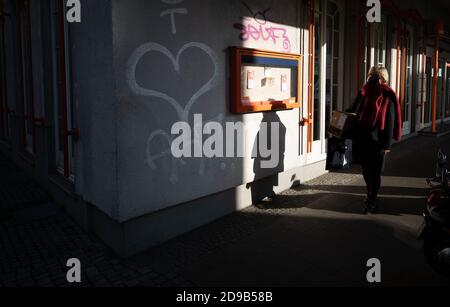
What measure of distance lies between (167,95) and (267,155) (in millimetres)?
2076

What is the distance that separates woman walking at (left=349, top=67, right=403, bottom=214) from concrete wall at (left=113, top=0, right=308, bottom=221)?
4.54ft

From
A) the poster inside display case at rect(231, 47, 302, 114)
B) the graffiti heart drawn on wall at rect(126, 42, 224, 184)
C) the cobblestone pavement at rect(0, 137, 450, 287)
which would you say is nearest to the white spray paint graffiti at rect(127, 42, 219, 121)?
the graffiti heart drawn on wall at rect(126, 42, 224, 184)

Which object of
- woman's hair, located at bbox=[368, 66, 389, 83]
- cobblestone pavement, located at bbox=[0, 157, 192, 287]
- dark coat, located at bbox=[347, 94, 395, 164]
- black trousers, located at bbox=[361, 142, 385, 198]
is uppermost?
woman's hair, located at bbox=[368, 66, 389, 83]

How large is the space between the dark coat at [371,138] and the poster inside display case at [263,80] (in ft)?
3.96

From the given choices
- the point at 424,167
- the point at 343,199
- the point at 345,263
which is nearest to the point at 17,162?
the point at 343,199

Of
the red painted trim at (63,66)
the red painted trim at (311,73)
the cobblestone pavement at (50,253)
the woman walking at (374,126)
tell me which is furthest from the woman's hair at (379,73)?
the red painted trim at (63,66)

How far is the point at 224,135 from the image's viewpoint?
5293 mm

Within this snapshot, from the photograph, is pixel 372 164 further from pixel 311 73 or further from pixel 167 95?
pixel 167 95

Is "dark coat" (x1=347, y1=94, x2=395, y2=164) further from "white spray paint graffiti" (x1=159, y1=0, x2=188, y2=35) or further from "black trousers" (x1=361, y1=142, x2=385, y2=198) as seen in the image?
"white spray paint graffiti" (x1=159, y1=0, x2=188, y2=35)

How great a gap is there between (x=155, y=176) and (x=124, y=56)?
1223 mm

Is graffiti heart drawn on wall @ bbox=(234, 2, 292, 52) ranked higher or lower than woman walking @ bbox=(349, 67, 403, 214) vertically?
higher

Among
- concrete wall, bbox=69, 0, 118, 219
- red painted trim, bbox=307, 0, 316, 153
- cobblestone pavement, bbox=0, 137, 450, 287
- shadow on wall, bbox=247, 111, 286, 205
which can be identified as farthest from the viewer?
red painted trim, bbox=307, 0, 316, 153

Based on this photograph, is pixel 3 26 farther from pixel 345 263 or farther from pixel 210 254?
pixel 345 263

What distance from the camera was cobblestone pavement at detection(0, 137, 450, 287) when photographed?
3793 mm
